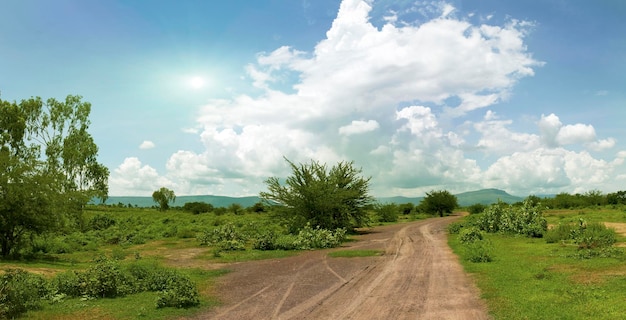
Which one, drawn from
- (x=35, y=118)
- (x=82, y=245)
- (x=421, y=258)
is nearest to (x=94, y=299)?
(x=421, y=258)

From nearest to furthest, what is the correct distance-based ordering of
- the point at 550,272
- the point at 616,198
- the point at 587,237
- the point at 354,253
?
the point at 550,272 < the point at 587,237 < the point at 354,253 < the point at 616,198

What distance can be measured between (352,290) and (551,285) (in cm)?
676

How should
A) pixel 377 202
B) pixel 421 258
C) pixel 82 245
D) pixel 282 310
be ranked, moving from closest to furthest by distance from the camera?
pixel 282 310
pixel 421 258
pixel 82 245
pixel 377 202

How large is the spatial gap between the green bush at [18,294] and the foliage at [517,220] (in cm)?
3288

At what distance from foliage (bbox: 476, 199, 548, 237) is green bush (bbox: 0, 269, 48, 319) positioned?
32.9 metres

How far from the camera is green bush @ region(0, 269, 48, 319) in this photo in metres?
11.5

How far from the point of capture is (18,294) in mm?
11938

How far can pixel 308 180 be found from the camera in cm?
3866

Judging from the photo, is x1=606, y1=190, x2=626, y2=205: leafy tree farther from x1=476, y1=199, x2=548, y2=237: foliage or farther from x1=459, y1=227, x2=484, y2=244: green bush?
x1=459, y1=227, x2=484, y2=244: green bush

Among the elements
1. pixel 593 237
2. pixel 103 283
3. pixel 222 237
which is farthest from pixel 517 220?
pixel 103 283

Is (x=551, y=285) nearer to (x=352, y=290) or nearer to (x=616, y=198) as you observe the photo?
(x=352, y=290)

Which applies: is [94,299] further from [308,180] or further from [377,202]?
[377,202]

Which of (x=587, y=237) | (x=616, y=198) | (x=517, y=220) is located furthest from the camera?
(x=616, y=198)

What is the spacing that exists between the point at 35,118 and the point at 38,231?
33933mm
